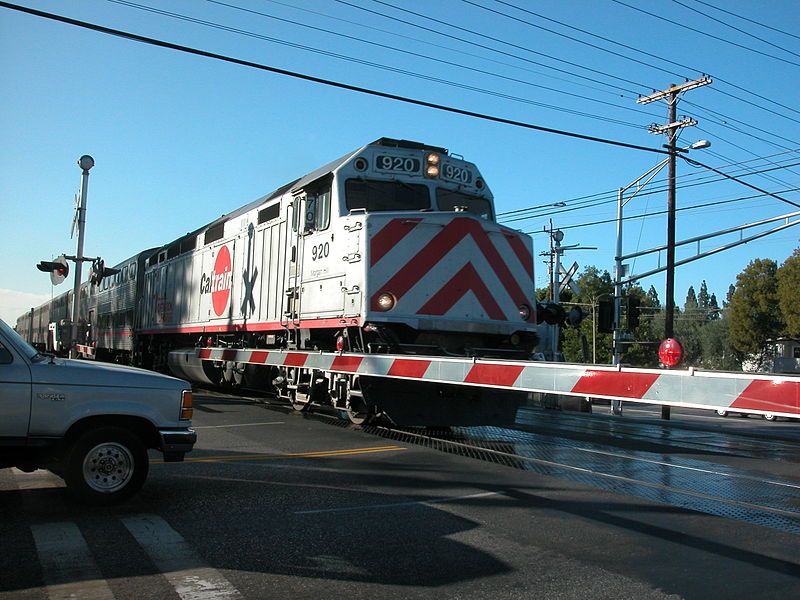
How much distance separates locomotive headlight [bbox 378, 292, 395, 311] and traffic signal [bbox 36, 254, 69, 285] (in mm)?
13920

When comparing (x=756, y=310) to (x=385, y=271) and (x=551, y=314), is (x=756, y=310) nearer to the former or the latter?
(x=551, y=314)

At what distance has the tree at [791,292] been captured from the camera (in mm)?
47781

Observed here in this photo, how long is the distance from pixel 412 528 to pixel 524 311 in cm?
574

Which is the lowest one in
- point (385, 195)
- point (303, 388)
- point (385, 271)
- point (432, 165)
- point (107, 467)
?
point (107, 467)

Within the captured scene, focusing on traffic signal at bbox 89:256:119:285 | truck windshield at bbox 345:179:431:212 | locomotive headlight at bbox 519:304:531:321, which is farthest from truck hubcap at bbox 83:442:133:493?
traffic signal at bbox 89:256:119:285

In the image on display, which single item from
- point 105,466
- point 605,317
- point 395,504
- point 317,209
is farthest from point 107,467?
point 605,317

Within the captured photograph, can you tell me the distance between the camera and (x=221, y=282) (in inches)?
629

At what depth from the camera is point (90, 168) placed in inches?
821

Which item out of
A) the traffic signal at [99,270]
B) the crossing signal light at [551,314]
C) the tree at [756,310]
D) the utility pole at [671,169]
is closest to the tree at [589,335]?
the tree at [756,310]

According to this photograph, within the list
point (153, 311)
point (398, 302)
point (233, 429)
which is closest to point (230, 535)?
point (398, 302)

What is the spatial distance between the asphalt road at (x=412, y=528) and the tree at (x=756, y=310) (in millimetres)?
50132

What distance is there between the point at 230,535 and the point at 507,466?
3.96m

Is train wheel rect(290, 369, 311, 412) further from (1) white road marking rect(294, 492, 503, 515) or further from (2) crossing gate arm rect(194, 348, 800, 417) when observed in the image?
(1) white road marking rect(294, 492, 503, 515)

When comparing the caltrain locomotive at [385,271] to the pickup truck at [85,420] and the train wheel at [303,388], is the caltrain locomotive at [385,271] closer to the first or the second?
the train wheel at [303,388]
